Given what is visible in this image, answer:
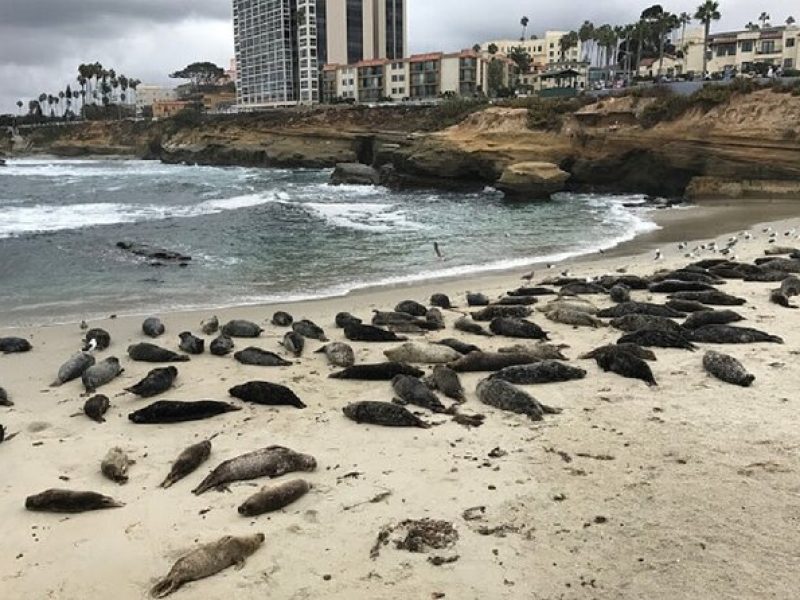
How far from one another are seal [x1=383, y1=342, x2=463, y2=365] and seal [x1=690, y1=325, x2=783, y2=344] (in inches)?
142

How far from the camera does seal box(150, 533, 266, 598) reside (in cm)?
470

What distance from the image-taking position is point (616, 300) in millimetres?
13234

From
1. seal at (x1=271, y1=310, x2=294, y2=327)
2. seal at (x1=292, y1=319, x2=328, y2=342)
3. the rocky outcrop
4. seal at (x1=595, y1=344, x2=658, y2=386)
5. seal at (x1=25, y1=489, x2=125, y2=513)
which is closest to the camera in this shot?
seal at (x1=25, y1=489, x2=125, y2=513)

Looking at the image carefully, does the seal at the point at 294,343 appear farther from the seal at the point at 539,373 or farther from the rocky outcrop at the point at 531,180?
the rocky outcrop at the point at 531,180

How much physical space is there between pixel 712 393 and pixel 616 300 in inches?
214

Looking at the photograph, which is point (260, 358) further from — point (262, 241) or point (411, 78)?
point (411, 78)

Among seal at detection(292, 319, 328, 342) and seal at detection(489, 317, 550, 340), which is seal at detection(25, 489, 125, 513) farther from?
seal at detection(489, 317, 550, 340)

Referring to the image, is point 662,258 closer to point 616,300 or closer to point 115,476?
point 616,300

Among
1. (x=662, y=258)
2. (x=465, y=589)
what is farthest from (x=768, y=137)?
(x=465, y=589)

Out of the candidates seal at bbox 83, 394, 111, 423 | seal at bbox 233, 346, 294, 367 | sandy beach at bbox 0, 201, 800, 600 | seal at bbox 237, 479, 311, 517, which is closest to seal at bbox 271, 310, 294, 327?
seal at bbox 233, 346, 294, 367

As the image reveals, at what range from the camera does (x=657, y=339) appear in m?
9.98

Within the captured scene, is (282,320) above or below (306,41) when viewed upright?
below

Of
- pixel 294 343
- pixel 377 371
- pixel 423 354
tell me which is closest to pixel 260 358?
pixel 294 343

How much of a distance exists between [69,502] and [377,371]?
429 cm
